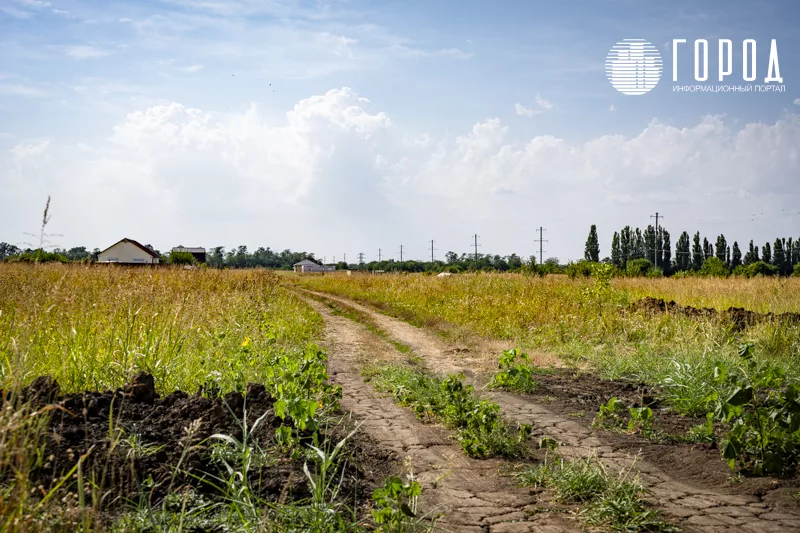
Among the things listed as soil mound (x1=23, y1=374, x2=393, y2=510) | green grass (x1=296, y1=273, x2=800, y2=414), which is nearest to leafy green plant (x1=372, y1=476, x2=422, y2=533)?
soil mound (x1=23, y1=374, x2=393, y2=510)

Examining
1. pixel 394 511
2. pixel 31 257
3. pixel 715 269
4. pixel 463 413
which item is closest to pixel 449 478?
pixel 463 413

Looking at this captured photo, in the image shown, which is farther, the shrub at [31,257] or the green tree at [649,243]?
the green tree at [649,243]

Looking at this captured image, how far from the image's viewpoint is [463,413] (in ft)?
19.7

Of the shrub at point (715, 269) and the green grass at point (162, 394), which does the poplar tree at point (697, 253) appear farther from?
the green grass at point (162, 394)

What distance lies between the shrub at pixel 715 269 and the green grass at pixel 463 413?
2391 cm

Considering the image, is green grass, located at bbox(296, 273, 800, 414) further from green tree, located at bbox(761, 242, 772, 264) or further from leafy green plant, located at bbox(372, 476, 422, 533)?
green tree, located at bbox(761, 242, 772, 264)

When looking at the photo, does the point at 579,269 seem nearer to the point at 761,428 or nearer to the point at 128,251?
the point at 761,428

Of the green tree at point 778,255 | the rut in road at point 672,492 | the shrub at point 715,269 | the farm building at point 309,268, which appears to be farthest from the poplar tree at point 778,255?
the rut in road at point 672,492

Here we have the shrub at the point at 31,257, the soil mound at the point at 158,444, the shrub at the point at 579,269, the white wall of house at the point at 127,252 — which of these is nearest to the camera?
the soil mound at the point at 158,444

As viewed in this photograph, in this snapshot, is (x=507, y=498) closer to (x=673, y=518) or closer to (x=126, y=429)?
(x=673, y=518)

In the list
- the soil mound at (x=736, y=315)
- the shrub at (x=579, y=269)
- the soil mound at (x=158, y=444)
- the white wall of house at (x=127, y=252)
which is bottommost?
the soil mound at (x=158, y=444)

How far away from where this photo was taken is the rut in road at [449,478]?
3902 mm

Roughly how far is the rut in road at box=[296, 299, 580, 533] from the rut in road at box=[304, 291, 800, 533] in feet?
2.50

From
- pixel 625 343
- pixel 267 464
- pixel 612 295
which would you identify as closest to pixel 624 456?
pixel 267 464
